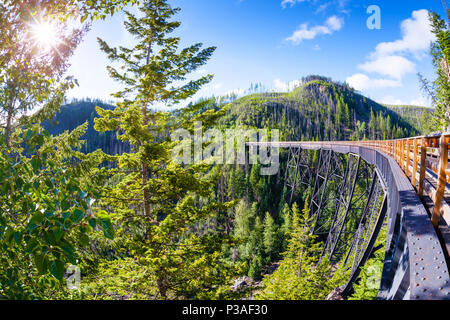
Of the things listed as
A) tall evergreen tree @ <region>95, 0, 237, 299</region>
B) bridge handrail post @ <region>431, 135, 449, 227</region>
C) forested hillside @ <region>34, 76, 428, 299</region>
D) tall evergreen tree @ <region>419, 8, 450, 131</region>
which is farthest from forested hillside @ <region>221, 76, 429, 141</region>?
bridge handrail post @ <region>431, 135, 449, 227</region>

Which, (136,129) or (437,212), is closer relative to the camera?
(437,212)

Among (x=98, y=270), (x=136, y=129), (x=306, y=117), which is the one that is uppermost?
(x=306, y=117)

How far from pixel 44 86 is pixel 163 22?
512 cm

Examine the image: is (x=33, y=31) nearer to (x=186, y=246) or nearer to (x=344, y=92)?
(x=186, y=246)

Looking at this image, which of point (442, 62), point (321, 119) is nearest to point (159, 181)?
point (442, 62)

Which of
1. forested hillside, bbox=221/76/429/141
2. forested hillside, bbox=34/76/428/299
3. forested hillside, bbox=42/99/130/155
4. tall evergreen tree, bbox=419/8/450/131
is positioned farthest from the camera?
forested hillside, bbox=42/99/130/155

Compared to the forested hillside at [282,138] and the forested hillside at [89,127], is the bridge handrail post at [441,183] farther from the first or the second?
the forested hillside at [89,127]

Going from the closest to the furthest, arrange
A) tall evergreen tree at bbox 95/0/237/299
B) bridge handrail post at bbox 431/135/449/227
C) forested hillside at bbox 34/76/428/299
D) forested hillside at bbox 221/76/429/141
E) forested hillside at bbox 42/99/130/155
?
1. bridge handrail post at bbox 431/135/449/227
2. tall evergreen tree at bbox 95/0/237/299
3. forested hillside at bbox 34/76/428/299
4. forested hillside at bbox 221/76/429/141
5. forested hillside at bbox 42/99/130/155

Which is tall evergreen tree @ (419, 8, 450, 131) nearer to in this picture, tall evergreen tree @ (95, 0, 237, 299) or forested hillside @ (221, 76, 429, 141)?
tall evergreen tree @ (95, 0, 237, 299)

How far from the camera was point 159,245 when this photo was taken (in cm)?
581

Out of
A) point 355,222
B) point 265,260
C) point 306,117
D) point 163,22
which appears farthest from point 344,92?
point 163,22

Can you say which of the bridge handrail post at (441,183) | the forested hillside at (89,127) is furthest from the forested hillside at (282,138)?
the bridge handrail post at (441,183)

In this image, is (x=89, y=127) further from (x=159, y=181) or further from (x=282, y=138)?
(x=159, y=181)
